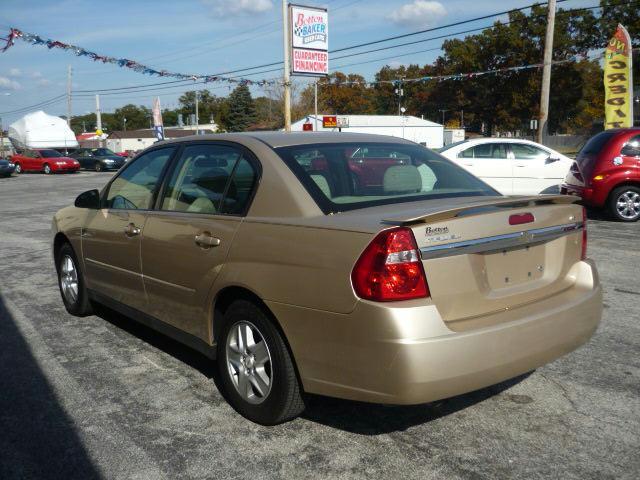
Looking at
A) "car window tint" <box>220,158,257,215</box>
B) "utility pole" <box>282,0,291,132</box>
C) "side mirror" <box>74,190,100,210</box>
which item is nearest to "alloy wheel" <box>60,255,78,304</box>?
"side mirror" <box>74,190,100,210</box>

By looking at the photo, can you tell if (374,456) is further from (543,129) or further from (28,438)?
(543,129)

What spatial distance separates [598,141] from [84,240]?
358 inches

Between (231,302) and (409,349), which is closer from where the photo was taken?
(409,349)

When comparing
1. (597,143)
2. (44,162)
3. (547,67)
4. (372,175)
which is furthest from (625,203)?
(44,162)

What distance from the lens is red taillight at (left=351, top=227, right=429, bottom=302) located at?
9.02 ft

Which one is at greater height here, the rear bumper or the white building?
the white building

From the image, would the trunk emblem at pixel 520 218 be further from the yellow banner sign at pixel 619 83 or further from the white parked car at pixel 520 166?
the yellow banner sign at pixel 619 83

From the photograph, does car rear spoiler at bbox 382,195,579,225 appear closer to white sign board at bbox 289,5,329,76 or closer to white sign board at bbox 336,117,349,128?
white sign board at bbox 289,5,329,76

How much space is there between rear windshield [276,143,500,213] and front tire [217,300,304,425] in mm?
728

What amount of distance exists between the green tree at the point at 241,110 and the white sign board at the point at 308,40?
2443 inches

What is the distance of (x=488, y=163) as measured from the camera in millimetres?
13742

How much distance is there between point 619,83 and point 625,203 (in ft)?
30.5

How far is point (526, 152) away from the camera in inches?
536

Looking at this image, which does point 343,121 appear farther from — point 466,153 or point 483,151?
point 483,151
